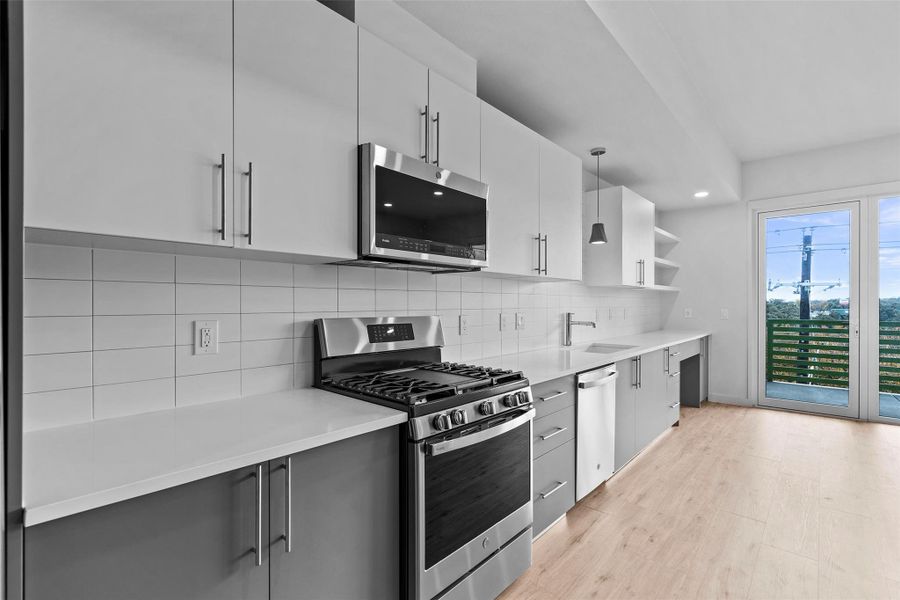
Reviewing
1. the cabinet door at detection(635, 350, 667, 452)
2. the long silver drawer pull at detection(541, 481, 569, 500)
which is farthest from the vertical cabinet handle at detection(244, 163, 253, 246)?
the cabinet door at detection(635, 350, 667, 452)

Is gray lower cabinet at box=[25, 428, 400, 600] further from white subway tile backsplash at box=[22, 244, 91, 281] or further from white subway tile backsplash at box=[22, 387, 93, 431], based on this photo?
white subway tile backsplash at box=[22, 244, 91, 281]

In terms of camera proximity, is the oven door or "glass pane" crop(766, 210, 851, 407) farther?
"glass pane" crop(766, 210, 851, 407)

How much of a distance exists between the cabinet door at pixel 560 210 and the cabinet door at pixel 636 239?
0.90 meters

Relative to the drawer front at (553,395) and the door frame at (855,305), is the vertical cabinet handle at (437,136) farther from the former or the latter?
the door frame at (855,305)

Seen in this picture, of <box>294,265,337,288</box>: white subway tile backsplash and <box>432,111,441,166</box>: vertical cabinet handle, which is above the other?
<box>432,111,441,166</box>: vertical cabinet handle

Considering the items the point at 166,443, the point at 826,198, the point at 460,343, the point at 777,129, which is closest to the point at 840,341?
the point at 826,198

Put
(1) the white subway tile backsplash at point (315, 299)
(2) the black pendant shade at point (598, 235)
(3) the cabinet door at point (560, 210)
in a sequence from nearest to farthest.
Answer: (1) the white subway tile backsplash at point (315, 299) < (3) the cabinet door at point (560, 210) < (2) the black pendant shade at point (598, 235)

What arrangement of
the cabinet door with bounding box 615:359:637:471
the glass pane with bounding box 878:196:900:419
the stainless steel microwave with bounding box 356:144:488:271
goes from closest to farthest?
the stainless steel microwave with bounding box 356:144:488:271, the cabinet door with bounding box 615:359:637:471, the glass pane with bounding box 878:196:900:419

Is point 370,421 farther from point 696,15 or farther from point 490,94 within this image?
point 696,15

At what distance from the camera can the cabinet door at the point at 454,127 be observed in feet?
6.38

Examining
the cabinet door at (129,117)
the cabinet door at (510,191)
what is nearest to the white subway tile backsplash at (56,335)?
the cabinet door at (129,117)

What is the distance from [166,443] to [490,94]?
2.26 meters

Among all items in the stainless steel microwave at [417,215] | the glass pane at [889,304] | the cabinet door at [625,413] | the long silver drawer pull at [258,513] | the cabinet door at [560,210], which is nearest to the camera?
the long silver drawer pull at [258,513]

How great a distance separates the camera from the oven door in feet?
4.96
